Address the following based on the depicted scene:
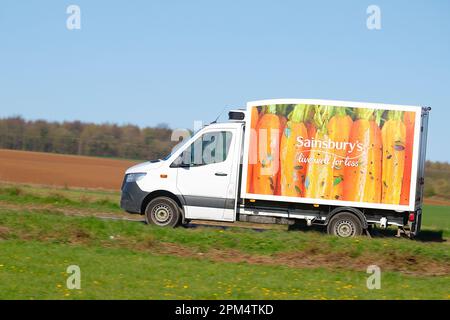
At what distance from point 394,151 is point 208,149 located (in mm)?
4133

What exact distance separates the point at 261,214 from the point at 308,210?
106cm

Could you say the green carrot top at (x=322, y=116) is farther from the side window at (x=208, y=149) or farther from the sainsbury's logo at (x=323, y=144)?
the side window at (x=208, y=149)

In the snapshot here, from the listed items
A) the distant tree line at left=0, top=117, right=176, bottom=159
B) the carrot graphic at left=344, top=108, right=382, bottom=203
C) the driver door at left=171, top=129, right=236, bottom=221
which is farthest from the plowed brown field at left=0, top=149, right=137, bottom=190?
the carrot graphic at left=344, top=108, right=382, bottom=203

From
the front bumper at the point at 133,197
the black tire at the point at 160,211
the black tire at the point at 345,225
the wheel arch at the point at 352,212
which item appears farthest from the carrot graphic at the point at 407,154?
the front bumper at the point at 133,197

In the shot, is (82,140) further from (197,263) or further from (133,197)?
(197,263)

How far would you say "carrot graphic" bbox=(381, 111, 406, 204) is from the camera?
55.3 ft

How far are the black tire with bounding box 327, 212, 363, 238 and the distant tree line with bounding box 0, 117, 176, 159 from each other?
1799 inches

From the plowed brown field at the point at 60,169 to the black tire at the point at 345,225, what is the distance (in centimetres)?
2644

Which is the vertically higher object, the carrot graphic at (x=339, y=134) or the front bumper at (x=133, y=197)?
the carrot graphic at (x=339, y=134)

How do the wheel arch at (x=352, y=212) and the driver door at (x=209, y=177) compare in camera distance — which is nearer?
the wheel arch at (x=352, y=212)

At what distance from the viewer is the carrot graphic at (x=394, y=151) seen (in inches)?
663

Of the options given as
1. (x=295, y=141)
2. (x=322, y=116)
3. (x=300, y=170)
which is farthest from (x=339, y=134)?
(x=300, y=170)

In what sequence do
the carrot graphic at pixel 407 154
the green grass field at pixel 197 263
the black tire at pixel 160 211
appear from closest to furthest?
the green grass field at pixel 197 263 → the carrot graphic at pixel 407 154 → the black tire at pixel 160 211
